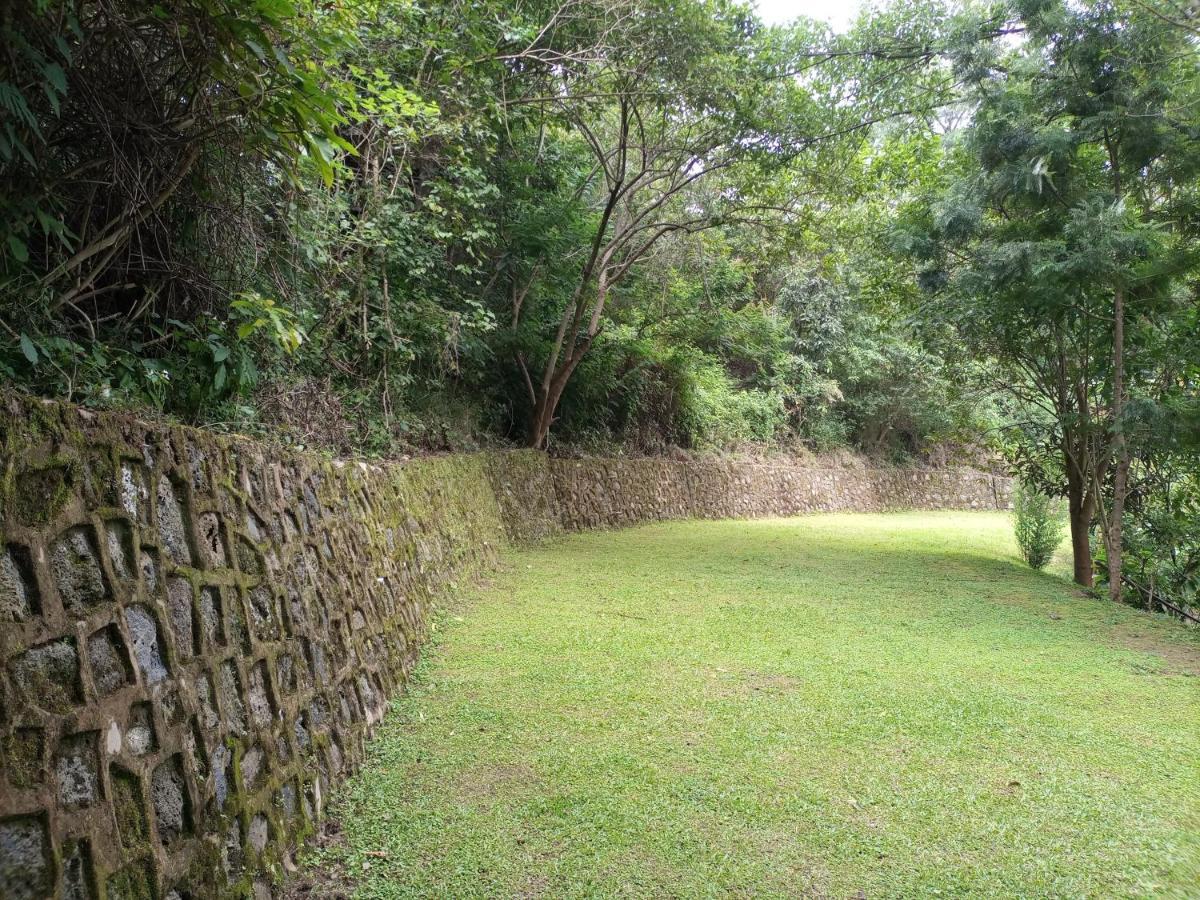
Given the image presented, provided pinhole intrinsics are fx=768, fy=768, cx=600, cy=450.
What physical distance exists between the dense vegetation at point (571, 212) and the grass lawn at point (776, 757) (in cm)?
176

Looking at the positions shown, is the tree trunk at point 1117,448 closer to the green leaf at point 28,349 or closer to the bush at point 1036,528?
the bush at point 1036,528

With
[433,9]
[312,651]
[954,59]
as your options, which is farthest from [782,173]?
[312,651]

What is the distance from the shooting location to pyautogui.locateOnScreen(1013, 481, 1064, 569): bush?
1051cm

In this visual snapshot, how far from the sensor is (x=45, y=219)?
210 centimetres

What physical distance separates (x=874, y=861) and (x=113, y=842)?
2.22m

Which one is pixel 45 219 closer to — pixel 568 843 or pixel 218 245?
pixel 218 245

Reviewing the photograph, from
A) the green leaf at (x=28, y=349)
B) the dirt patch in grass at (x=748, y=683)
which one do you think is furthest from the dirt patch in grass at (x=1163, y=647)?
the green leaf at (x=28, y=349)

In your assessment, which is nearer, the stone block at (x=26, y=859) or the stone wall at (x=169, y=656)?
the stone block at (x=26, y=859)

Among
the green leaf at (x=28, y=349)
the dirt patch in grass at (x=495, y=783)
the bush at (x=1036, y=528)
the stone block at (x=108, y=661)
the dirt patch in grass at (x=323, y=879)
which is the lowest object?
the dirt patch in grass at (x=495, y=783)

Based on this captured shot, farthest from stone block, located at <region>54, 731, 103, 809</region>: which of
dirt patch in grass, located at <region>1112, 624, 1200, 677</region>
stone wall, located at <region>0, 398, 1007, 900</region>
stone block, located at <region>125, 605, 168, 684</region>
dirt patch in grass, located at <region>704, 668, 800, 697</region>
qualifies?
dirt patch in grass, located at <region>1112, 624, 1200, 677</region>

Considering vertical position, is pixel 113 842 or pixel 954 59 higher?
pixel 954 59

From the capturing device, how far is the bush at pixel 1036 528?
1051 centimetres

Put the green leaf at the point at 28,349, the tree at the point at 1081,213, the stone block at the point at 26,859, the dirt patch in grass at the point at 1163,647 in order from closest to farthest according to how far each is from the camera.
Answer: the stone block at the point at 26,859
the green leaf at the point at 28,349
the dirt patch in grass at the point at 1163,647
the tree at the point at 1081,213

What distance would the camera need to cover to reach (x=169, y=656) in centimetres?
202
